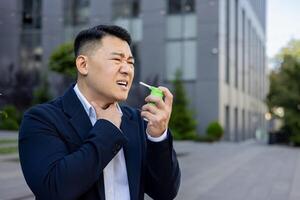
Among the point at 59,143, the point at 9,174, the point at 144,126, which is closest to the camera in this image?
the point at 59,143

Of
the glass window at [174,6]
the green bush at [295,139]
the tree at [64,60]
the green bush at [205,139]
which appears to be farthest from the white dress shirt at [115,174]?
the green bush at [295,139]

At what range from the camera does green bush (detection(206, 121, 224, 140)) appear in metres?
29.0

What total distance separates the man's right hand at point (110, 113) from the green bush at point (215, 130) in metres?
27.4

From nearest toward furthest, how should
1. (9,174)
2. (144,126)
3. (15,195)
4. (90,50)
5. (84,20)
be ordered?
(90,50)
(144,126)
(15,195)
(9,174)
(84,20)

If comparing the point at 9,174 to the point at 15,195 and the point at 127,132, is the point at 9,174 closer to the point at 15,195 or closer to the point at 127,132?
the point at 15,195

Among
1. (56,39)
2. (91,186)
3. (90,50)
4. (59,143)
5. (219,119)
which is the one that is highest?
(56,39)

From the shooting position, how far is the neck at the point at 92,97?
1846mm

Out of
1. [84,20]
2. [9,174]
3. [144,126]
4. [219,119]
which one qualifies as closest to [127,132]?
[144,126]

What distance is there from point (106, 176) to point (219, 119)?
28.6 metres

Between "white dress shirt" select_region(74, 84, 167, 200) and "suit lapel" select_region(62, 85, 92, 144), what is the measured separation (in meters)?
0.02

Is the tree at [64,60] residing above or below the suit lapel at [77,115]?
above

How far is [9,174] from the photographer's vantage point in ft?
35.3

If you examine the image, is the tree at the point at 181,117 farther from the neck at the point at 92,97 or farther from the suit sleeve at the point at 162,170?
the neck at the point at 92,97

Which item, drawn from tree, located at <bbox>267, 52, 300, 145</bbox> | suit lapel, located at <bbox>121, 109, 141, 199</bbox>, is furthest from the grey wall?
suit lapel, located at <bbox>121, 109, 141, 199</bbox>
